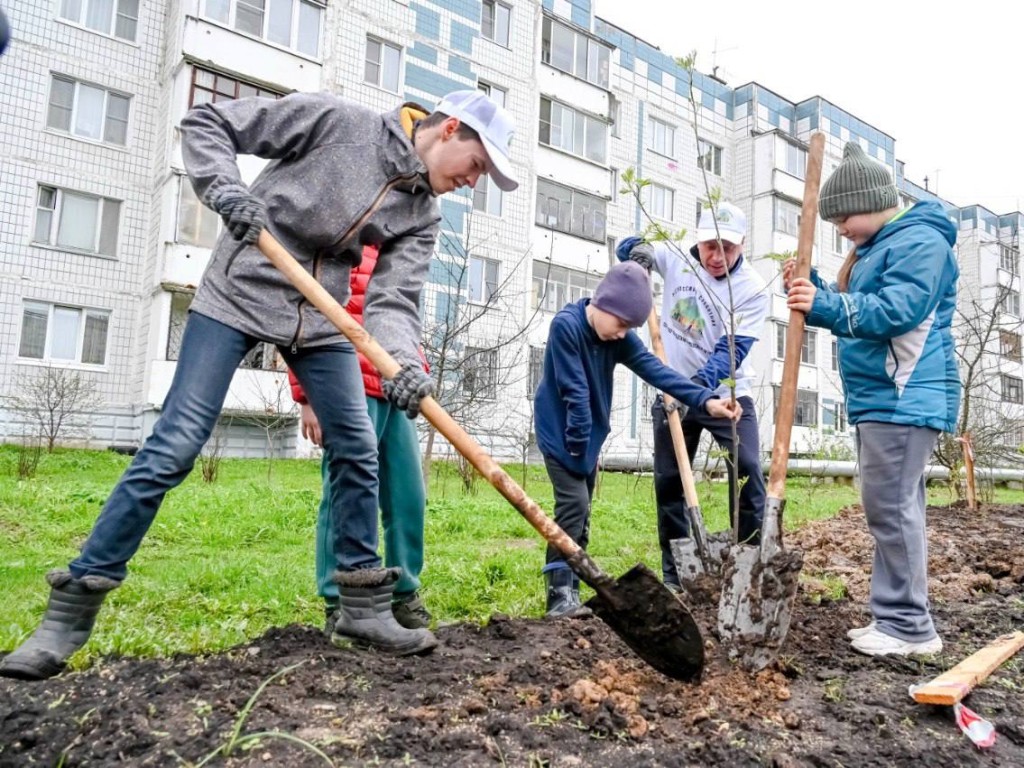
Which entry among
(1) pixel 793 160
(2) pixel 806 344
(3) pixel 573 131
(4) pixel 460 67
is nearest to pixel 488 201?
(4) pixel 460 67

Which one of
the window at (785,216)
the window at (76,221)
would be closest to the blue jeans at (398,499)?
the window at (76,221)

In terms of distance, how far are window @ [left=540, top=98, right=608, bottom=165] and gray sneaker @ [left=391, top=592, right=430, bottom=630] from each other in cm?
1911

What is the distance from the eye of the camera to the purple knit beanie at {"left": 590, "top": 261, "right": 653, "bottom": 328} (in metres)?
3.57

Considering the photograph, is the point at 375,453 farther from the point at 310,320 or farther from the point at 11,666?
the point at 11,666

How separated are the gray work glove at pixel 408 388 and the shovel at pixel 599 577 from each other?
22mm

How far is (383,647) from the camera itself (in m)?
2.57

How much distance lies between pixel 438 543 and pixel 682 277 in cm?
283

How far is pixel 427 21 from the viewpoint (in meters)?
19.1

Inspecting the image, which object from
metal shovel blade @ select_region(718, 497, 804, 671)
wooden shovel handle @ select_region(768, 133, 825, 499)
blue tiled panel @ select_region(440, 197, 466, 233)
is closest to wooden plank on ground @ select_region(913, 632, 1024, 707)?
metal shovel blade @ select_region(718, 497, 804, 671)

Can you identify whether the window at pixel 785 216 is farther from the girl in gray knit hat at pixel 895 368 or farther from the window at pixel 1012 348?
the girl in gray knit hat at pixel 895 368

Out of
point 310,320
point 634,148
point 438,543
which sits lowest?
point 438,543

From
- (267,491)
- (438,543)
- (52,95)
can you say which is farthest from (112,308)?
(438,543)

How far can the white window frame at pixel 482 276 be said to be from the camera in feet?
63.5

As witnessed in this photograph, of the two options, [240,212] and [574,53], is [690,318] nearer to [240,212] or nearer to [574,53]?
[240,212]
